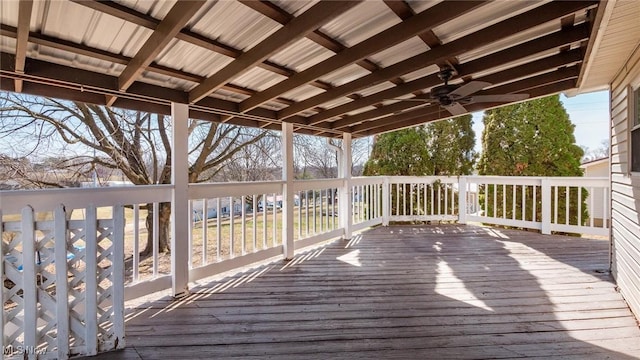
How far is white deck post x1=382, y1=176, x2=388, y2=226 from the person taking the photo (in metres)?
6.96

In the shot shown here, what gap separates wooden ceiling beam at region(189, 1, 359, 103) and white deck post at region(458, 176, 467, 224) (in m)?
5.89

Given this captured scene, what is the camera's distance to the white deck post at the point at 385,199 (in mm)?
6961

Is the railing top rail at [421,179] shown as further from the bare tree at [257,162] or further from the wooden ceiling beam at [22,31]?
the wooden ceiling beam at [22,31]

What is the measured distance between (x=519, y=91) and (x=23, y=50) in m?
5.06

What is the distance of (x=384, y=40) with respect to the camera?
2.22 meters

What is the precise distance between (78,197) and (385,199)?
5.75 meters

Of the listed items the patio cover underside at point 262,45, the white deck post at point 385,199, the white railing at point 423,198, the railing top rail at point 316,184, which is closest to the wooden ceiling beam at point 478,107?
the patio cover underside at point 262,45

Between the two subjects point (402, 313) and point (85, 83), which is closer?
point (85, 83)

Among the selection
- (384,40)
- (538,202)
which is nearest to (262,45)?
(384,40)

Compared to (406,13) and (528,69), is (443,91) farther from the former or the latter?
(406,13)

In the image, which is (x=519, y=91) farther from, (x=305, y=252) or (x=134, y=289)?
(x=134, y=289)

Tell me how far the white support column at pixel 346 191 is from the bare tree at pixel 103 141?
2865 millimetres

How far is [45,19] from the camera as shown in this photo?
184 cm

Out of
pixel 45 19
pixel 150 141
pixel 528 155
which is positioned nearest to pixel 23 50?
pixel 45 19
